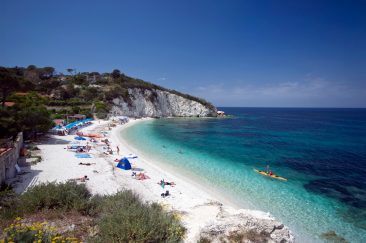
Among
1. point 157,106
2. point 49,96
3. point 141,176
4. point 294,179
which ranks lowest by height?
point 294,179

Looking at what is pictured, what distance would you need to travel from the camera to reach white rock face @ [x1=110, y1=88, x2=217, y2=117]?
251 feet

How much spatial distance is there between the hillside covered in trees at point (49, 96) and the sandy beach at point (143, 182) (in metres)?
4.28

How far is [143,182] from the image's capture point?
1736 cm

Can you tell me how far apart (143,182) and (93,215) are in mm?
9403

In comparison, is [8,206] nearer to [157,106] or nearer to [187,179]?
[187,179]

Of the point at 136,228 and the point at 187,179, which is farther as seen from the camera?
the point at 187,179

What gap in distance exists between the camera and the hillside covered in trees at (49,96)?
2497cm

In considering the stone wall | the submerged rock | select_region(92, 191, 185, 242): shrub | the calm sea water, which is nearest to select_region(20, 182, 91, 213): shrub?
select_region(92, 191, 185, 242): shrub

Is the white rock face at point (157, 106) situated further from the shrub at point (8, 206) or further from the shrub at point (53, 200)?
the shrub at point (53, 200)

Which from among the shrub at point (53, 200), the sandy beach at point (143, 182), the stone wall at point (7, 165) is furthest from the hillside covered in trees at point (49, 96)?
the shrub at point (53, 200)

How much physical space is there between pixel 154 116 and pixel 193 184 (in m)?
69.5

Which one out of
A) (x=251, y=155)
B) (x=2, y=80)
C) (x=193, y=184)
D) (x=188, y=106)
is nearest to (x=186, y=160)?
(x=193, y=184)

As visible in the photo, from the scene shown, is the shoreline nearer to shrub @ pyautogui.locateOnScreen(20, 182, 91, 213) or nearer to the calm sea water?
the calm sea water

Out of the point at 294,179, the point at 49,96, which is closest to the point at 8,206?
the point at 294,179
